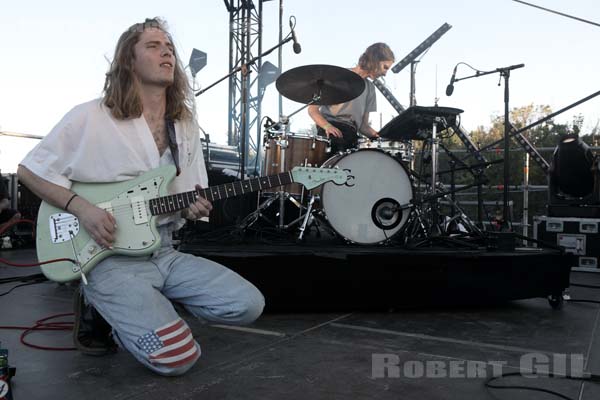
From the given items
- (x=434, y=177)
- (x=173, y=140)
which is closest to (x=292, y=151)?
(x=434, y=177)

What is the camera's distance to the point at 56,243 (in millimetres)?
2143

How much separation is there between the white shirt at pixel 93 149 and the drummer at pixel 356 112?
237cm

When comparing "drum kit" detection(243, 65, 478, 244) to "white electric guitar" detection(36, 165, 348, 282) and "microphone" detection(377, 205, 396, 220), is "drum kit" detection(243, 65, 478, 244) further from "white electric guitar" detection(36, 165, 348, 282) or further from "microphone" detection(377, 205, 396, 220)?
"white electric guitar" detection(36, 165, 348, 282)

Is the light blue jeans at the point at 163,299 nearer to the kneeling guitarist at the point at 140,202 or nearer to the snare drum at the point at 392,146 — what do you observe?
the kneeling guitarist at the point at 140,202

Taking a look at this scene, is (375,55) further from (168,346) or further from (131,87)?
(168,346)

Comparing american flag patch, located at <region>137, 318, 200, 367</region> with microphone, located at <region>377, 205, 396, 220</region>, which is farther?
microphone, located at <region>377, 205, 396, 220</region>

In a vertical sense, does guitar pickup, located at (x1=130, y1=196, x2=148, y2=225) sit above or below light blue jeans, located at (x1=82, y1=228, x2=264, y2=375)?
above

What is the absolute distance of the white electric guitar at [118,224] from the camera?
2121 mm

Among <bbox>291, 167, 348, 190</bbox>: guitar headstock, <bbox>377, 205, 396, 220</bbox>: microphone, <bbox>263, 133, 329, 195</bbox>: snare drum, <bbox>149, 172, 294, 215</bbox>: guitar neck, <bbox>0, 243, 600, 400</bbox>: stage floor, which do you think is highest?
<bbox>263, 133, 329, 195</bbox>: snare drum

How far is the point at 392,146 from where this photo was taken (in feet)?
15.4

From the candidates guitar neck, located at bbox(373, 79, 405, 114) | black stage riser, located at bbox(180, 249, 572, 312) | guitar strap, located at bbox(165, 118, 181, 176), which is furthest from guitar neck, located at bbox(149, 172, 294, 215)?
guitar neck, located at bbox(373, 79, 405, 114)

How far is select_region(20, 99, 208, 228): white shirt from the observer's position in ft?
7.06

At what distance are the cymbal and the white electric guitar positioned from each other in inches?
90.5

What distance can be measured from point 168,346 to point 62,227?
2.33 feet
